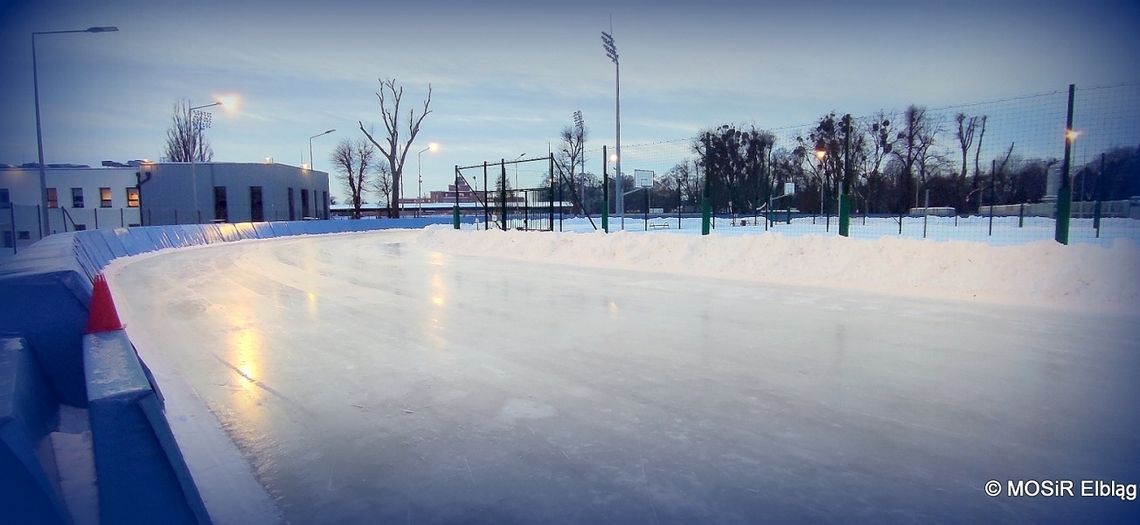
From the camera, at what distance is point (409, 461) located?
10.2 ft

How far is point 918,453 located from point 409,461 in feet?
9.09

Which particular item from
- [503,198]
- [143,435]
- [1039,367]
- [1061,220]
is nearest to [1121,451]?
[1039,367]

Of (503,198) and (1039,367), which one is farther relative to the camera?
(503,198)

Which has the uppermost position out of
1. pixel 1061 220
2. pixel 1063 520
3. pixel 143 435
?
pixel 1061 220

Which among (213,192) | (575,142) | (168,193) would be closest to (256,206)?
(213,192)

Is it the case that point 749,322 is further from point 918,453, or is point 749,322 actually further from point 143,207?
point 143,207

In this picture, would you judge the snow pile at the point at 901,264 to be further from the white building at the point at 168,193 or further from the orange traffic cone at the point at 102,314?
the white building at the point at 168,193

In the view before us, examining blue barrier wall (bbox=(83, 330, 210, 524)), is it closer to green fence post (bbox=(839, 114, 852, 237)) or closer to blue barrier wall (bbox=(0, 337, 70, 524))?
blue barrier wall (bbox=(0, 337, 70, 524))

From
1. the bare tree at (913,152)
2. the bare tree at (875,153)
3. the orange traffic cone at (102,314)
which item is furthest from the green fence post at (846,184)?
the bare tree at (875,153)

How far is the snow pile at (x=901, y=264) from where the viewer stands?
7.50 m

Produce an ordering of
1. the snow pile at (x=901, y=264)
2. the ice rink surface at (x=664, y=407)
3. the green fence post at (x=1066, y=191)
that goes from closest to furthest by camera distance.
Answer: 1. the ice rink surface at (x=664, y=407)
2. the snow pile at (x=901, y=264)
3. the green fence post at (x=1066, y=191)

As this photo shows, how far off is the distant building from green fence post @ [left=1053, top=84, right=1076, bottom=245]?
45954mm

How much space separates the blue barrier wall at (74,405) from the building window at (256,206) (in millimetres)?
45050

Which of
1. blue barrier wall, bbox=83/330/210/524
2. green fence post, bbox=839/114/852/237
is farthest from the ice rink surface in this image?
green fence post, bbox=839/114/852/237
